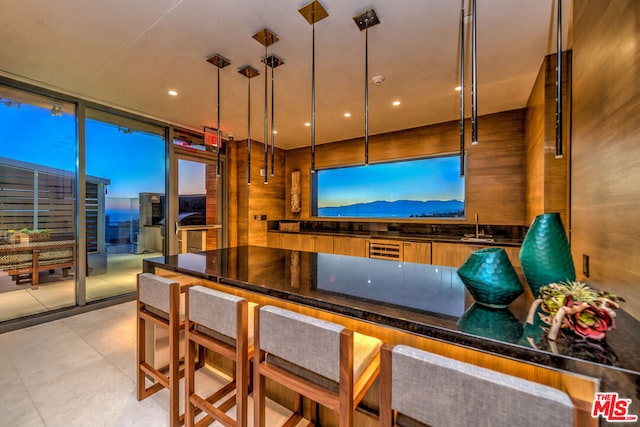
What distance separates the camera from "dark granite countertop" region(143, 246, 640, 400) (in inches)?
27.6

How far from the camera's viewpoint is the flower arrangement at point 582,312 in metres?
0.74

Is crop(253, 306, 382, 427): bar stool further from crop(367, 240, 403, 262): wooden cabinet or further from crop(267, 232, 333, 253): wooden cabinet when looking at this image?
crop(267, 232, 333, 253): wooden cabinet

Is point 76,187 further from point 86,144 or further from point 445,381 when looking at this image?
point 445,381

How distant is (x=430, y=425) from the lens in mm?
766

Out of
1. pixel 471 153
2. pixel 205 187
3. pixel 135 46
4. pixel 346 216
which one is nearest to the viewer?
pixel 135 46

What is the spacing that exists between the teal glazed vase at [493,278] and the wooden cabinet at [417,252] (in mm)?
2837

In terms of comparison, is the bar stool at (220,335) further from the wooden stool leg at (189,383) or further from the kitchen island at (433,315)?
the kitchen island at (433,315)

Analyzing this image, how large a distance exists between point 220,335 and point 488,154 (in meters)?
4.01

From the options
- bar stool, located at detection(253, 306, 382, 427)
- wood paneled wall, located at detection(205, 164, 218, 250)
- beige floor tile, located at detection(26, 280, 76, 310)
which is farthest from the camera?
wood paneled wall, located at detection(205, 164, 218, 250)

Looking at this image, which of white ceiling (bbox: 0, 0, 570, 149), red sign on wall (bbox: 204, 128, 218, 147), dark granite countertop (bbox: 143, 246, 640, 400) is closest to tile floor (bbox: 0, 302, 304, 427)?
dark granite countertop (bbox: 143, 246, 640, 400)

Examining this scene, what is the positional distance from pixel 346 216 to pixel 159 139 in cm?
346

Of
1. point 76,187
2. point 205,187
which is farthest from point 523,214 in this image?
point 76,187

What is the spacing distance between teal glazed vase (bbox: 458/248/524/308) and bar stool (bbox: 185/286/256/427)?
974mm

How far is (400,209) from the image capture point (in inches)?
187
